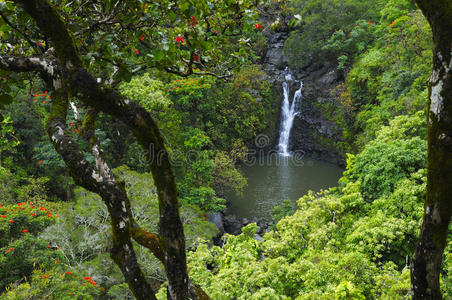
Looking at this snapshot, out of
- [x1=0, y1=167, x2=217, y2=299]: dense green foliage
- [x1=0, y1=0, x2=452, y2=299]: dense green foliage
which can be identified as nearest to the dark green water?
[x1=0, y1=0, x2=452, y2=299]: dense green foliage

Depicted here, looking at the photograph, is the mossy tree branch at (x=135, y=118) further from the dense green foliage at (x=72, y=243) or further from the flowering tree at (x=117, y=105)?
the dense green foliage at (x=72, y=243)

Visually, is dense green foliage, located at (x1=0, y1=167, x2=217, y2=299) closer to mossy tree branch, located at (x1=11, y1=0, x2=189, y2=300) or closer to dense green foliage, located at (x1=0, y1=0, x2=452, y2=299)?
dense green foliage, located at (x1=0, y1=0, x2=452, y2=299)

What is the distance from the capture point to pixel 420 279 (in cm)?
161

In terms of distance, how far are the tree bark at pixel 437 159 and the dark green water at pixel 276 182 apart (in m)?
11.5

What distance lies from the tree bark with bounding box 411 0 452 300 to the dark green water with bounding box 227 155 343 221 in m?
11.5

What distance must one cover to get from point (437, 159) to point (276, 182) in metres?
14.6

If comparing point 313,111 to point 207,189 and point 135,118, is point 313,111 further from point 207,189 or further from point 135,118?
point 135,118

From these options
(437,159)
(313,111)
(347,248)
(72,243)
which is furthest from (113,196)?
(313,111)

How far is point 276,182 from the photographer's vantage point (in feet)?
51.8

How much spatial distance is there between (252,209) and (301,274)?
869cm

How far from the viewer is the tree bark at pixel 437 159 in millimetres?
1274

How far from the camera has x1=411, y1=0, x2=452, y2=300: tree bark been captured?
1274mm

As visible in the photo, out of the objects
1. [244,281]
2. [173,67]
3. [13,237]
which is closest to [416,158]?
[244,281]

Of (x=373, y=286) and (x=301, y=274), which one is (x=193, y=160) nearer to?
(x=301, y=274)
